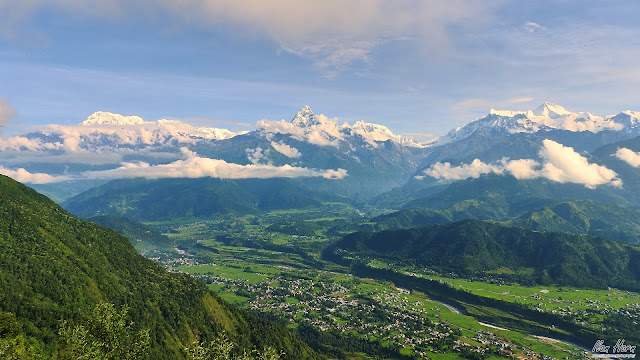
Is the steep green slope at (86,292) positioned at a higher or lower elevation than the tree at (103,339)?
lower

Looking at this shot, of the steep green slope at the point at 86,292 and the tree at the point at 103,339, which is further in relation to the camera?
the steep green slope at the point at 86,292

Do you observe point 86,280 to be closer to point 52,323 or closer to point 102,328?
point 52,323

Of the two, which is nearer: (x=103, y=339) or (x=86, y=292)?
(x=103, y=339)

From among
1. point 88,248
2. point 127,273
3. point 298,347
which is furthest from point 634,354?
point 88,248

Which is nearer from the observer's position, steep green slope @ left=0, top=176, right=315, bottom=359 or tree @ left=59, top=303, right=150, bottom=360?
tree @ left=59, top=303, right=150, bottom=360

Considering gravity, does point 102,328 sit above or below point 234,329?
above

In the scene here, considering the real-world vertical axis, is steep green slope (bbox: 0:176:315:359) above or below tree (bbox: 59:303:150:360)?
below

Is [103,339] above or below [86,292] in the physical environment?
above

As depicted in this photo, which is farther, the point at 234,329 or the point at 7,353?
the point at 234,329
